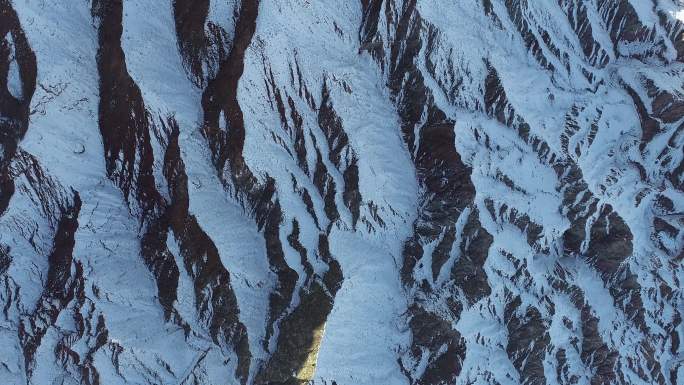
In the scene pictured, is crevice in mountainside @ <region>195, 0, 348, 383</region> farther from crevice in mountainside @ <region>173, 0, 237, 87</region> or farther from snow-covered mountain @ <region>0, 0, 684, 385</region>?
crevice in mountainside @ <region>173, 0, 237, 87</region>

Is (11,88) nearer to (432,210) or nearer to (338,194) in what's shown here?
(338,194)

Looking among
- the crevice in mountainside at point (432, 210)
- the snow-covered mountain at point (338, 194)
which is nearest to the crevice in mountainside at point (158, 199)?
the snow-covered mountain at point (338, 194)

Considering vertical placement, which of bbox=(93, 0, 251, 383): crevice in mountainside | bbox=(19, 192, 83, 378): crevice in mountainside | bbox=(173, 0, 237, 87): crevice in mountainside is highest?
bbox=(173, 0, 237, 87): crevice in mountainside

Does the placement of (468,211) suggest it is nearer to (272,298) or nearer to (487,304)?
(487,304)

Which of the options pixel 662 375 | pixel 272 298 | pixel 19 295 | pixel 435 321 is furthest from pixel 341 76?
pixel 662 375

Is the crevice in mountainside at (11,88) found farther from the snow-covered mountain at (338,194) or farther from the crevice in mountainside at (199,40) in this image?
the crevice in mountainside at (199,40)

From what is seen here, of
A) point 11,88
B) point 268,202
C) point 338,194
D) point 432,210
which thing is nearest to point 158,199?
point 268,202

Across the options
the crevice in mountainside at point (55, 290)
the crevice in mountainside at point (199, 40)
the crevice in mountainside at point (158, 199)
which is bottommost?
the crevice in mountainside at point (55, 290)

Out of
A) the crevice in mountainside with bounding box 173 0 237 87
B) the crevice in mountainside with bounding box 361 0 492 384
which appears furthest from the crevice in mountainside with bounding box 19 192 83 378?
the crevice in mountainside with bounding box 361 0 492 384
